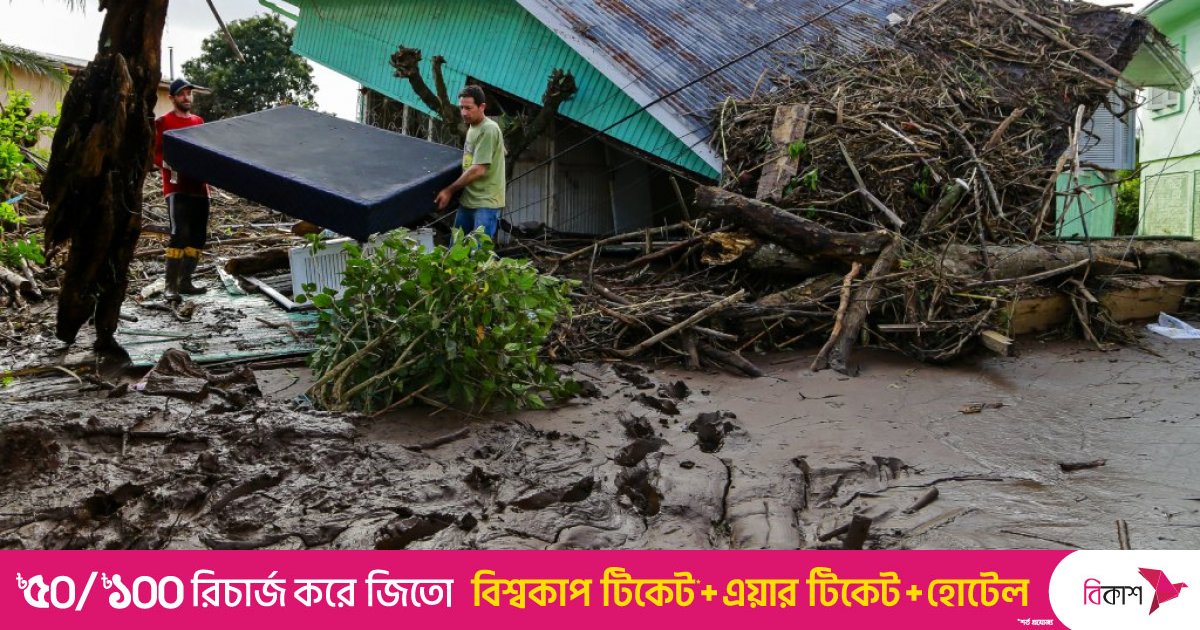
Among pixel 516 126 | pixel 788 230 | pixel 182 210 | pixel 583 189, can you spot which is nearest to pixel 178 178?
pixel 182 210

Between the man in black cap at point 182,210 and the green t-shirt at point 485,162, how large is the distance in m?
2.30

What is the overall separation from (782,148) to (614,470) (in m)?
5.11

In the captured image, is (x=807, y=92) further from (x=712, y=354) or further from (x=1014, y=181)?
(x=712, y=354)

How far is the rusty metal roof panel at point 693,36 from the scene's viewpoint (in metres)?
9.73

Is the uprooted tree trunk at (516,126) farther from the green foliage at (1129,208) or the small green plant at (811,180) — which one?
the green foliage at (1129,208)

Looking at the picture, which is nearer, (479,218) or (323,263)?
(323,263)

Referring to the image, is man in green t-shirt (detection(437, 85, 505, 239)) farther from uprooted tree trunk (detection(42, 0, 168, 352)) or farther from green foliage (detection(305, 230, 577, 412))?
uprooted tree trunk (detection(42, 0, 168, 352))

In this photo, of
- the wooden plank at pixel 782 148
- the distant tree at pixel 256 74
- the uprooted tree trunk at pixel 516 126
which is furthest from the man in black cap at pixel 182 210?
the distant tree at pixel 256 74

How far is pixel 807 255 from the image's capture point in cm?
752

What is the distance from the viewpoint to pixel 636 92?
959 cm

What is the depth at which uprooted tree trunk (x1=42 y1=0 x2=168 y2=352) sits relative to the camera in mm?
5168

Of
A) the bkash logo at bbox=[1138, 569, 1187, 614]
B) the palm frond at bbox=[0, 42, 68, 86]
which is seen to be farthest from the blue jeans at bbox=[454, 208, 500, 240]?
the palm frond at bbox=[0, 42, 68, 86]

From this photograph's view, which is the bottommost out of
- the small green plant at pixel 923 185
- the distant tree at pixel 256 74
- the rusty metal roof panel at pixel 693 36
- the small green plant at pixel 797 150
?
the distant tree at pixel 256 74

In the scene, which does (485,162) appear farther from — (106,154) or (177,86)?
(177,86)
